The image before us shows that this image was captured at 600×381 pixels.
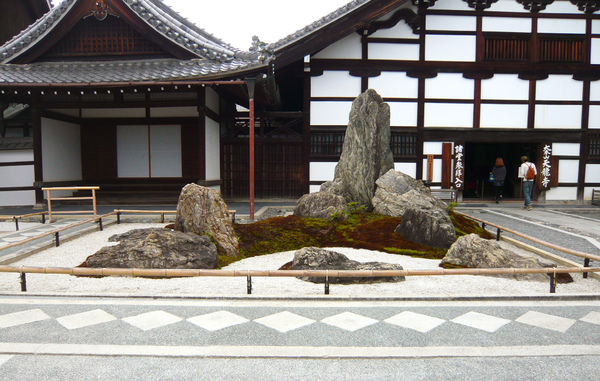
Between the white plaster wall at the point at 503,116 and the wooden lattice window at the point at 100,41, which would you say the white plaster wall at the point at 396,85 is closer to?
the white plaster wall at the point at 503,116

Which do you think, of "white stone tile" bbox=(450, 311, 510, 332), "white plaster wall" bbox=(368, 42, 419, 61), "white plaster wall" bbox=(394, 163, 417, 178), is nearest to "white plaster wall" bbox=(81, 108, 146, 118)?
"white plaster wall" bbox=(368, 42, 419, 61)

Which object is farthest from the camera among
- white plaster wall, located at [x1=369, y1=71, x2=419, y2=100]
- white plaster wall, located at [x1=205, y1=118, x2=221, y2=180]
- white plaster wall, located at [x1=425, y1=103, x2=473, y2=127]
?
white plaster wall, located at [x1=425, y1=103, x2=473, y2=127]

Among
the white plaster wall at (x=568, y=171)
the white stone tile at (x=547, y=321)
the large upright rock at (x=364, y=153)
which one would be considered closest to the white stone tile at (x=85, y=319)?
the white stone tile at (x=547, y=321)

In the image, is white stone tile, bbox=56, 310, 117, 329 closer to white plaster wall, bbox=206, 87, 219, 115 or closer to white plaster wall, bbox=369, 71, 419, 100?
white plaster wall, bbox=206, 87, 219, 115

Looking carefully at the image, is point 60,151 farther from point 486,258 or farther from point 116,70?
point 486,258

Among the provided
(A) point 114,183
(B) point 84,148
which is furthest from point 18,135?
(A) point 114,183

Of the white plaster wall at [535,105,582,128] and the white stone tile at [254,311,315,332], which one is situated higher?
the white plaster wall at [535,105,582,128]

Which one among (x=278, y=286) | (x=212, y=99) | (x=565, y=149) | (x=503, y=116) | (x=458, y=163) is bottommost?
(x=278, y=286)

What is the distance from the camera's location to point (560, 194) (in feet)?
40.3

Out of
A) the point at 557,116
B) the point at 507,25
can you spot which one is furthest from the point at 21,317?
the point at 557,116

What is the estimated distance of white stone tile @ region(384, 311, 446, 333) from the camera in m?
3.01

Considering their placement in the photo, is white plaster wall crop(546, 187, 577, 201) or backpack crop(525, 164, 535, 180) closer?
backpack crop(525, 164, 535, 180)

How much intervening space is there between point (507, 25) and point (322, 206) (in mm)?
9868

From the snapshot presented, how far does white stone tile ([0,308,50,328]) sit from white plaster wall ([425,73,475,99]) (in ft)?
38.5
